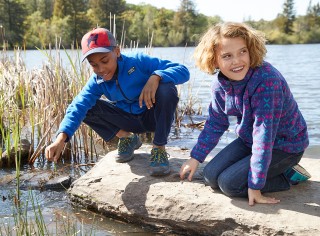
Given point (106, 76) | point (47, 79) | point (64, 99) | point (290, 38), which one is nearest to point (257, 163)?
point (106, 76)

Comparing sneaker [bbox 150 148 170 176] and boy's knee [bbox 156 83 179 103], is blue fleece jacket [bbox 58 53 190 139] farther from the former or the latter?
sneaker [bbox 150 148 170 176]

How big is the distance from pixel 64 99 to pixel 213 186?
2054mm

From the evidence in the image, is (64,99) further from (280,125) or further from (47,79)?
(280,125)

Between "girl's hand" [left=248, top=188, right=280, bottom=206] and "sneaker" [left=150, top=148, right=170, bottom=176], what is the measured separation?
28.9 inches

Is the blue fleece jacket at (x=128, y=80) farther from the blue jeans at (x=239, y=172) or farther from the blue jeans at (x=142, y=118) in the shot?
the blue jeans at (x=239, y=172)

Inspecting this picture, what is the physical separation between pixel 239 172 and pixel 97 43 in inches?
50.4

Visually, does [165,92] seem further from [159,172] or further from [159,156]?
[159,172]

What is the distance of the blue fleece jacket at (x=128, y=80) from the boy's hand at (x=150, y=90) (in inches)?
2.7

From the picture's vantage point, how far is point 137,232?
2.63 meters

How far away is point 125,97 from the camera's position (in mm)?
3127

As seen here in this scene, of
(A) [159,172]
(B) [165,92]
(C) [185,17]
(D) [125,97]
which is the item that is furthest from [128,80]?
(C) [185,17]

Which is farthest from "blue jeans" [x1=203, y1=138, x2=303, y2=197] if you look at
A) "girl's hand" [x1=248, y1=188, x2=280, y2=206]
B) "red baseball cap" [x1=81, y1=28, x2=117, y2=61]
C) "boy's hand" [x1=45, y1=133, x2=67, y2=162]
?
"red baseball cap" [x1=81, y1=28, x2=117, y2=61]

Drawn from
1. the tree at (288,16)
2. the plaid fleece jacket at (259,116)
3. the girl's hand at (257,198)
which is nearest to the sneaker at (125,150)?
the plaid fleece jacket at (259,116)

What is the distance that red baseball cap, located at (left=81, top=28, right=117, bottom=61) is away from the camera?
9.20 feet
